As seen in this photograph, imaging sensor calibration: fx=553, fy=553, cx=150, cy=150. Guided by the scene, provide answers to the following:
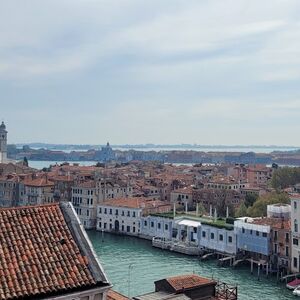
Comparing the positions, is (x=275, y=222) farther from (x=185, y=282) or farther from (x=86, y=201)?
(x=86, y=201)

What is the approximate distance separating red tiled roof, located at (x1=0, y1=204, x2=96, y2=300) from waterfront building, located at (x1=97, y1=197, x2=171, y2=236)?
3209 centimetres

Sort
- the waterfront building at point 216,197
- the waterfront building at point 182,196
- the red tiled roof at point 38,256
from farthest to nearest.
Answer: the waterfront building at point 182,196
the waterfront building at point 216,197
the red tiled roof at point 38,256

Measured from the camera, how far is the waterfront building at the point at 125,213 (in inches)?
1503

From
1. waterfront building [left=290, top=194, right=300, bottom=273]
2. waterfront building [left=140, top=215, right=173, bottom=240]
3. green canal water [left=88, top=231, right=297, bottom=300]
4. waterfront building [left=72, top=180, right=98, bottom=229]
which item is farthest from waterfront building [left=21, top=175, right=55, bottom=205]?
waterfront building [left=290, top=194, right=300, bottom=273]

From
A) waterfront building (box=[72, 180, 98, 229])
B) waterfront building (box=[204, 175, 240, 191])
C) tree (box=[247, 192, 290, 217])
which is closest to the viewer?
tree (box=[247, 192, 290, 217])

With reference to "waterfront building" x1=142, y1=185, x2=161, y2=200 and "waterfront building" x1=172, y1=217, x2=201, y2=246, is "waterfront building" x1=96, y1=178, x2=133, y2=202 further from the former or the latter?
"waterfront building" x1=172, y1=217, x2=201, y2=246

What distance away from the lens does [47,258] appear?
5.38 meters

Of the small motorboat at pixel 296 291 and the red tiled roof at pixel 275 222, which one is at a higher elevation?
the red tiled roof at pixel 275 222

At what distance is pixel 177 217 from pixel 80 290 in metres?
30.3

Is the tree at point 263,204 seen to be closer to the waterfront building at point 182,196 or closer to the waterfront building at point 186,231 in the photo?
the waterfront building at point 186,231

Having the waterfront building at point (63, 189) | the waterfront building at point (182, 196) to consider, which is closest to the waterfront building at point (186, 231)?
the waterfront building at point (182, 196)

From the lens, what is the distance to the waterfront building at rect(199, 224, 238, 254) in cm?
2994

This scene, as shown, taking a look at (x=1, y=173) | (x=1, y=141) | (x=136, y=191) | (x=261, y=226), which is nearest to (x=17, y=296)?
(x=261, y=226)

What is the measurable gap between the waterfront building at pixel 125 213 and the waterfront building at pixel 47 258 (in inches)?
1262
